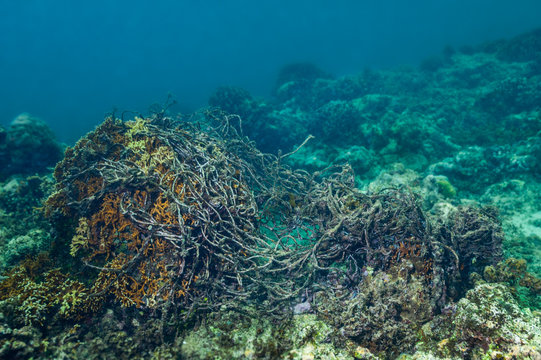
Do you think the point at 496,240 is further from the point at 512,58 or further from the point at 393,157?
the point at 512,58

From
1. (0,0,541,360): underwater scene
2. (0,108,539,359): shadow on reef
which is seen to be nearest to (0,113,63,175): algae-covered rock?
(0,0,541,360): underwater scene

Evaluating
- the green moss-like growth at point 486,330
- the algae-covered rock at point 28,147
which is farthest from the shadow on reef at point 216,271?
the algae-covered rock at point 28,147

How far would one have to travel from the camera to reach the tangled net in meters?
3.52

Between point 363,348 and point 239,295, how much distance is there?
1.72 meters

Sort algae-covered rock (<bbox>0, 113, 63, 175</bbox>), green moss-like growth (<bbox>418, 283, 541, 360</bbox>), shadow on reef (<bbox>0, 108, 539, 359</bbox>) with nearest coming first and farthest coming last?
green moss-like growth (<bbox>418, 283, 541, 360</bbox>) → shadow on reef (<bbox>0, 108, 539, 359</bbox>) → algae-covered rock (<bbox>0, 113, 63, 175</bbox>)

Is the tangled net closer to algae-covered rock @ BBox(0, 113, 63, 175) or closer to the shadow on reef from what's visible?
the shadow on reef

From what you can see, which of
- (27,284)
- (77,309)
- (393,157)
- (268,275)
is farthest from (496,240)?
(27,284)

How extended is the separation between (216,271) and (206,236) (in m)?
0.59

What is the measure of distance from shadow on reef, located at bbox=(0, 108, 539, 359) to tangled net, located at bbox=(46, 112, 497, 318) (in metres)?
0.02

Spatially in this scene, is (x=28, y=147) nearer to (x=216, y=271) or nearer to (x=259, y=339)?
(x=216, y=271)

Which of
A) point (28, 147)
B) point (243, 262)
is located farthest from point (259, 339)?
point (28, 147)

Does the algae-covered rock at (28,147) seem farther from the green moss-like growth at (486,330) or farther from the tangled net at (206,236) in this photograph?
the green moss-like growth at (486,330)

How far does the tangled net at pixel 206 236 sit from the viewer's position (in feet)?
11.6

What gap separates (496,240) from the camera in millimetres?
3943
